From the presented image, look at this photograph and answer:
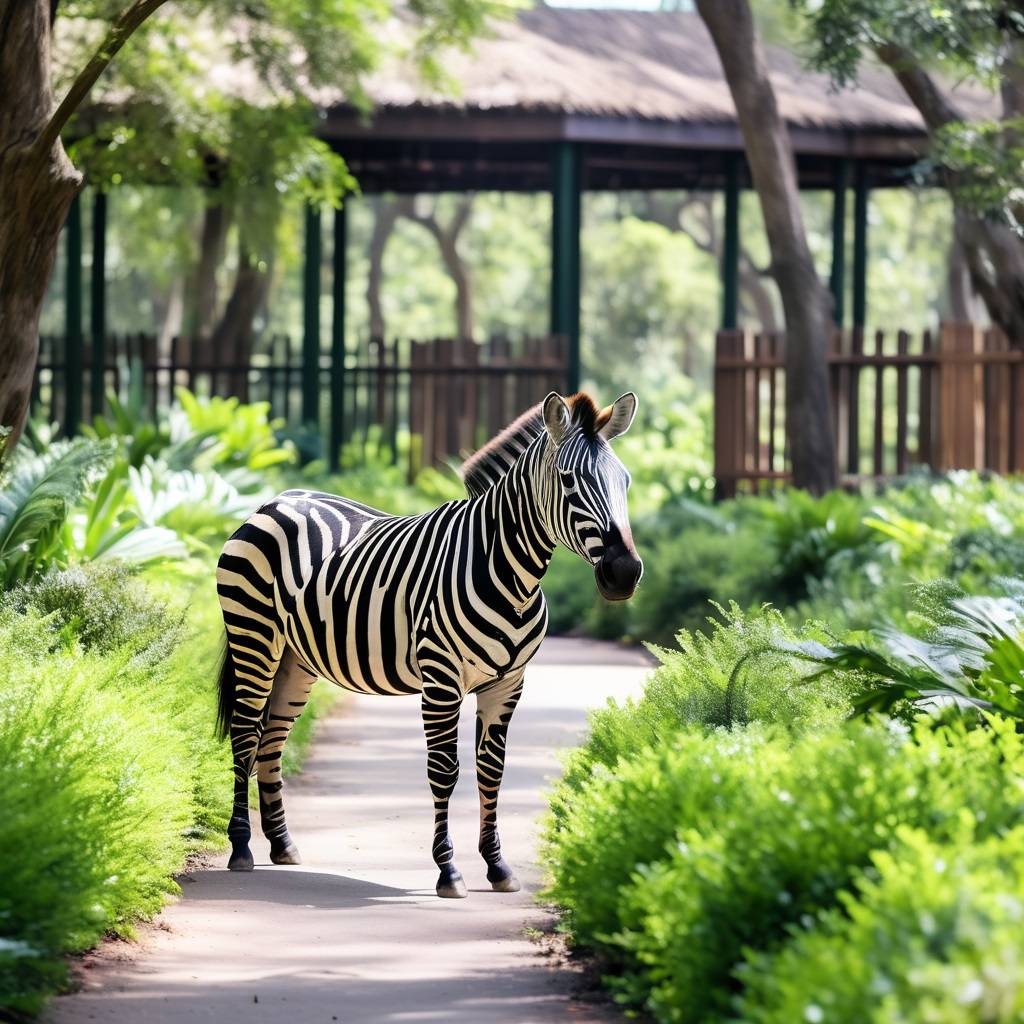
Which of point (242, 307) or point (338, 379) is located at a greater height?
point (242, 307)

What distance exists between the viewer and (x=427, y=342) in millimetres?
24516

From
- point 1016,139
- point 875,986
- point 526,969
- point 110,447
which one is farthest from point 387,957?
point 1016,139

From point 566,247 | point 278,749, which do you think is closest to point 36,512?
point 278,749

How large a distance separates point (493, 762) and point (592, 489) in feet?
4.75

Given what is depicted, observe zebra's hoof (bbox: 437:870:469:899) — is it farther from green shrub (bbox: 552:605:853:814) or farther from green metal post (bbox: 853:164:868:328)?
green metal post (bbox: 853:164:868:328)

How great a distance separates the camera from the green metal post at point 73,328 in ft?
79.4

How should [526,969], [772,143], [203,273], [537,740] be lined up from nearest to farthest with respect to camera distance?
1. [526,969]
2. [537,740]
3. [772,143]
4. [203,273]

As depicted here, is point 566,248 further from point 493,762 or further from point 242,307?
point 493,762

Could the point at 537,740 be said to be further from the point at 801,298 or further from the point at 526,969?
the point at 801,298

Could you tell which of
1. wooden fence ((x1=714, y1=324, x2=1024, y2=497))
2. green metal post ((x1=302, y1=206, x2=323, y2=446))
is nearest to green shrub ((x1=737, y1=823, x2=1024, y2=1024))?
wooden fence ((x1=714, y1=324, x2=1024, y2=497))

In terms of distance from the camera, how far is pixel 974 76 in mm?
16812

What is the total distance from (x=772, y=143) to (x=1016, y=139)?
9.32 feet

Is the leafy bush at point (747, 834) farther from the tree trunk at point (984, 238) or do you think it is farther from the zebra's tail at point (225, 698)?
the tree trunk at point (984, 238)

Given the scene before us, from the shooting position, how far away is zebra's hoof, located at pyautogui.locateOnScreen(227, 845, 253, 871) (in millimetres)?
8445
